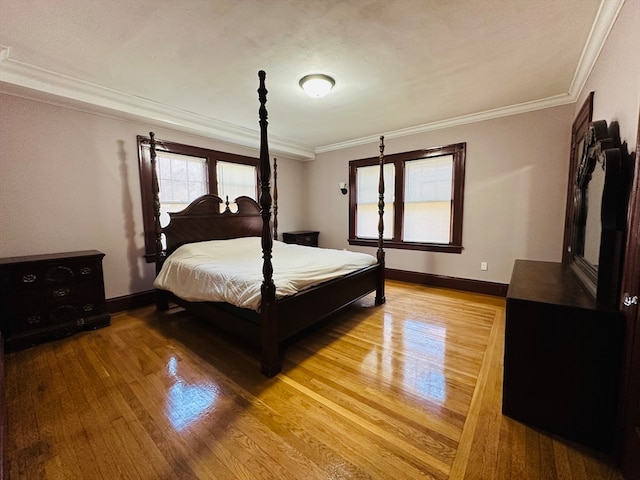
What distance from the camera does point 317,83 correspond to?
2596mm

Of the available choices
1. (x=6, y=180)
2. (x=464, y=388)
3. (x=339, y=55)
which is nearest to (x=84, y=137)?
(x=6, y=180)

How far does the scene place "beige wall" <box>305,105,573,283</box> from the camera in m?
3.29

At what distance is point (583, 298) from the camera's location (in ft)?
4.92

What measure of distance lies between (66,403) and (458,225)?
4.62 metres

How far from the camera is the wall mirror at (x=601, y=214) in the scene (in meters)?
1.37

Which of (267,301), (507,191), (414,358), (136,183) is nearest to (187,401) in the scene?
(267,301)

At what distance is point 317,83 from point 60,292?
10.9 ft

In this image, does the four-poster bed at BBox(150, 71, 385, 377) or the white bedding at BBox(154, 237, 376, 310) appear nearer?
the four-poster bed at BBox(150, 71, 385, 377)

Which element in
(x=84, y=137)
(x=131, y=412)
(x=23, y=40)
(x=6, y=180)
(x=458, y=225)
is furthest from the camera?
(x=458, y=225)

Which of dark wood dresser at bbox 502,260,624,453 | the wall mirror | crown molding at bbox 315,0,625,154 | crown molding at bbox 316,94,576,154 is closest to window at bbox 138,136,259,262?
crown molding at bbox 315,0,625,154

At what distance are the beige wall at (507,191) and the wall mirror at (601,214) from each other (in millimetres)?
943

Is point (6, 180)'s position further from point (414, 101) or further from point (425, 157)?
point (425, 157)

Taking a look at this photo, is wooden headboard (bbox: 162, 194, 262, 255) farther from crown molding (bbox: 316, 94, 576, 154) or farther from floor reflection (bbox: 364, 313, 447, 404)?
floor reflection (bbox: 364, 313, 447, 404)

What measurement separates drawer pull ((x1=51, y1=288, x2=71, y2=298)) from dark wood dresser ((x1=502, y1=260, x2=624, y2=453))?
152 inches
